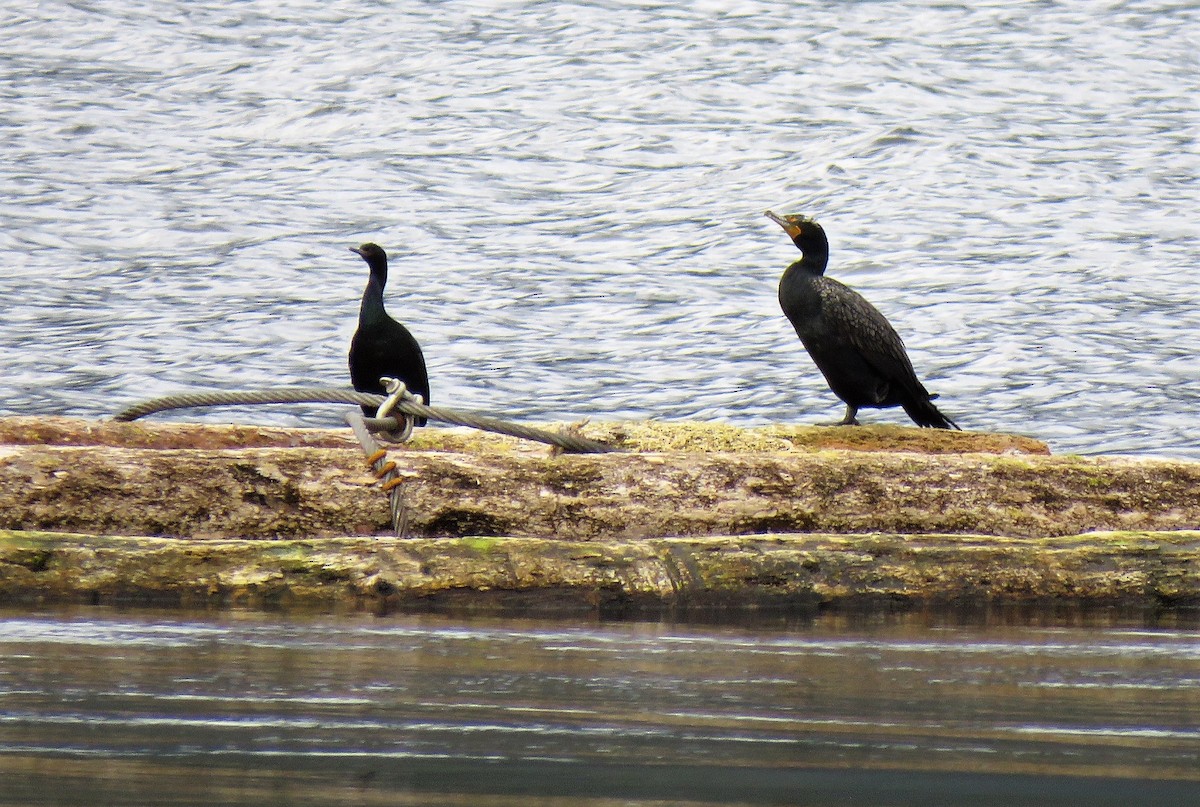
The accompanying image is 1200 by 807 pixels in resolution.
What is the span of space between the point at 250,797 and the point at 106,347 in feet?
78.9

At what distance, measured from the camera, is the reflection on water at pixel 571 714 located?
6.33ft

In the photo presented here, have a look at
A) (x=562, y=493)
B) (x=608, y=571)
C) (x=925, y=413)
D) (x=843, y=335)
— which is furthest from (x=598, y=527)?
(x=925, y=413)

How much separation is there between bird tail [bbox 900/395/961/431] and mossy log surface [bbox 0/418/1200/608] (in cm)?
263

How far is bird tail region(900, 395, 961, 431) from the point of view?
8.26m

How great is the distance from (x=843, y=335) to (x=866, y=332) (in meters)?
0.10

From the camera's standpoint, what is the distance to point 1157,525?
5523mm

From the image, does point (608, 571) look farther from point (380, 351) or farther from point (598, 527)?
point (380, 351)

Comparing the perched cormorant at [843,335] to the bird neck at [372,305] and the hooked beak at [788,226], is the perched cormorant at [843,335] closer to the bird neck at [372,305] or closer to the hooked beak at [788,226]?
the hooked beak at [788,226]

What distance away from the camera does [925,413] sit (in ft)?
27.4

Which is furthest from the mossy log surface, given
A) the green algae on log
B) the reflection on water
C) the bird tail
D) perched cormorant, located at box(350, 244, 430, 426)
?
perched cormorant, located at box(350, 244, 430, 426)

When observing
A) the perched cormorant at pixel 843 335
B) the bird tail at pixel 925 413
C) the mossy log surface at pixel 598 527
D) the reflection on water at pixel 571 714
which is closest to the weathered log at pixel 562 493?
the mossy log surface at pixel 598 527

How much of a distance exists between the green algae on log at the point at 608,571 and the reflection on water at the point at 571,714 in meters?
0.48

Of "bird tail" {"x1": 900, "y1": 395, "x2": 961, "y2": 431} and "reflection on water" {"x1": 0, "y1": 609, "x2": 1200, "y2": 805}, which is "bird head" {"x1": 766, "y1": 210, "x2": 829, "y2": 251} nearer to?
"bird tail" {"x1": 900, "y1": 395, "x2": 961, "y2": 431}

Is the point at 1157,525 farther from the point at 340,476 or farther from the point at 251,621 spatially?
the point at 251,621
